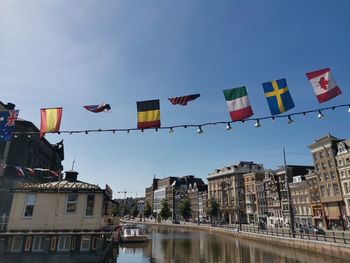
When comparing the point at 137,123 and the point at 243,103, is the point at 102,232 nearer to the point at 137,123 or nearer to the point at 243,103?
the point at 137,123

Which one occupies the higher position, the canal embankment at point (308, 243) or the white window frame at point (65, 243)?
the white window frame at point (65, 243)

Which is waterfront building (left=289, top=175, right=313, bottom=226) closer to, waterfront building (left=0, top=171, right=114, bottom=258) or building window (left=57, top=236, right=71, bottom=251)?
waterfront building (left=0, top=171, right=114, bottom=258)

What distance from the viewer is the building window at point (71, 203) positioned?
25062 mm

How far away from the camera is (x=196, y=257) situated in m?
34.2

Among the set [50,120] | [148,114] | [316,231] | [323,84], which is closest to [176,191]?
[316,231]

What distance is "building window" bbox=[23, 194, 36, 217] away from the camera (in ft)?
81.0

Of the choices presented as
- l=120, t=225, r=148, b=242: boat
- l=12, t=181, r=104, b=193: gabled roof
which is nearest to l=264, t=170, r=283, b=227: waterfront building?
l=120, t=225, r=148, b=242: boat

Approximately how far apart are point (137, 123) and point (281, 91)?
31.8 ft

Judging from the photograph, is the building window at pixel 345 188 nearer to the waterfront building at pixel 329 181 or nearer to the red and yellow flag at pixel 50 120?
the waterfront building at pixel 329 181

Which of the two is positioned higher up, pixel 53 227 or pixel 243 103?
pixel 243 103

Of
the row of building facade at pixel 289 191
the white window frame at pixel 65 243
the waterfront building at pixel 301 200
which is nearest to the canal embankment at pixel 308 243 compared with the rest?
the row of building facade at pixel 289 191

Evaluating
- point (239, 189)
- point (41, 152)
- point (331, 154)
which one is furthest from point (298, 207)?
point (41, 152)

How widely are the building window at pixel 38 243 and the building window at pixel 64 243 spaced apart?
137cm

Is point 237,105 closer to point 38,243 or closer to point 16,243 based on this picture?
point 38,243
